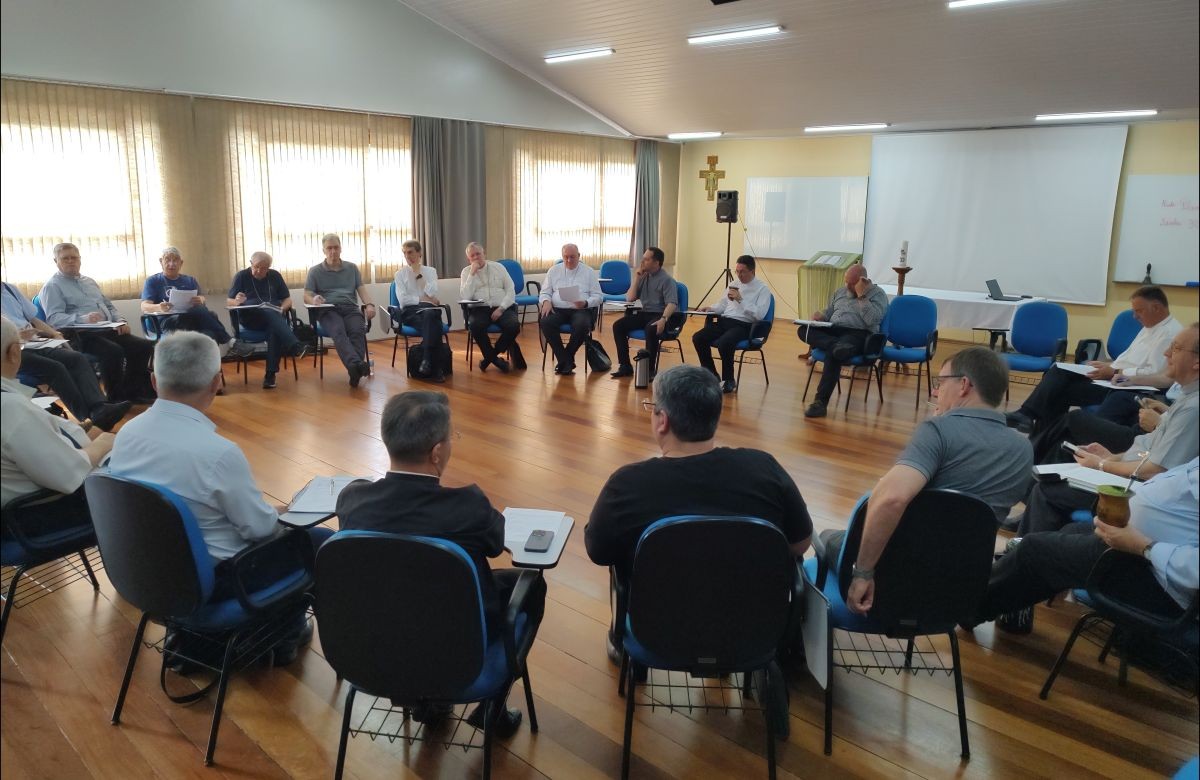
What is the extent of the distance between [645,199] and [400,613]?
10350mm

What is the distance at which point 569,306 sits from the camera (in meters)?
7.30

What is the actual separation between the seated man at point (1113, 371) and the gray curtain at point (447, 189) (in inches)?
250

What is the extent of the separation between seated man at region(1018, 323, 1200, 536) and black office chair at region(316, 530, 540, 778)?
1.38 meters

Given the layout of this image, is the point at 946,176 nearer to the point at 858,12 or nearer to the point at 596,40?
the point at 858,12

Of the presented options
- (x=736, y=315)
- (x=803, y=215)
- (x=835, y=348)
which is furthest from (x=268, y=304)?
(x=803, y=215)

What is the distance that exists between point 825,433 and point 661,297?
7.46 ft

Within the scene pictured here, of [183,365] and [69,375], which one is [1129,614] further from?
[69,375]

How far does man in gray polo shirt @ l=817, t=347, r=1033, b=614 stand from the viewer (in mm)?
2080

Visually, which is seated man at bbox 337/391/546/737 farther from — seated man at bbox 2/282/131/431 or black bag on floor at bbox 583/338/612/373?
black bag on floor at bbox 583/338/612/373

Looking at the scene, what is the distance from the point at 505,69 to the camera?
30.1 feet

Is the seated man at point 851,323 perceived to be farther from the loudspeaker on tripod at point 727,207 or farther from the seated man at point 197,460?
the seated man at point 197,460

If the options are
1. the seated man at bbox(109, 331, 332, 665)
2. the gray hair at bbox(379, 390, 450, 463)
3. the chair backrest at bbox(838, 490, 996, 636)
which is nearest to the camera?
the gray hair at bbox(379, 390, 450, 463)

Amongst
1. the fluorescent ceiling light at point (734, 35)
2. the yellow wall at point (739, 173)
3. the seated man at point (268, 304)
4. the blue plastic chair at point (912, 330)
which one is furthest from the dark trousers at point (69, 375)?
the yellow wall at point (739, 173)

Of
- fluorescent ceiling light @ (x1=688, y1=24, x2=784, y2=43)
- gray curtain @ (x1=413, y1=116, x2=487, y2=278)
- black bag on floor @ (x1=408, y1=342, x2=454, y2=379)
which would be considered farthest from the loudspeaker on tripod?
black bag on floor @ (x1=408, y1=342, x2=454, y2=379)
